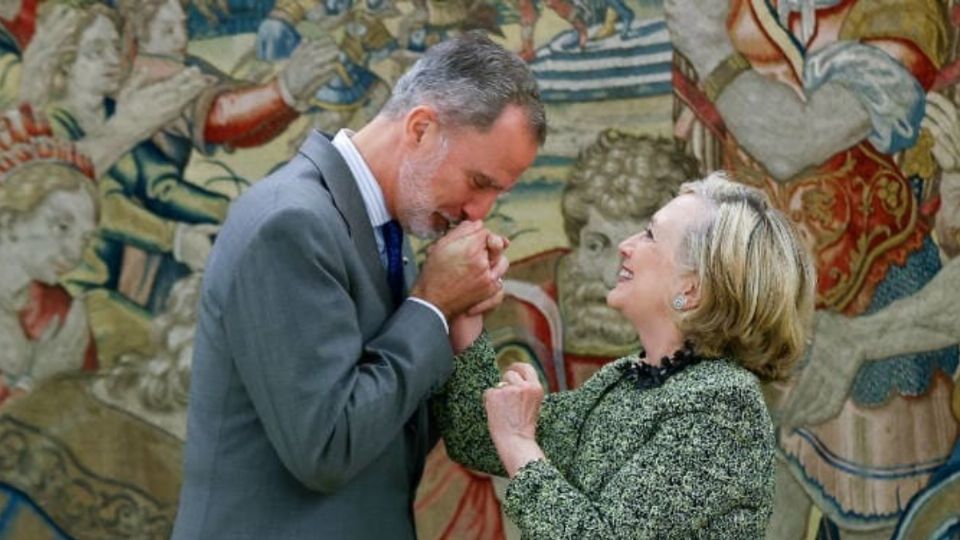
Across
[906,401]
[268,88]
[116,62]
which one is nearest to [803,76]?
[906,401]

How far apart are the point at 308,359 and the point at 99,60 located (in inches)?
128

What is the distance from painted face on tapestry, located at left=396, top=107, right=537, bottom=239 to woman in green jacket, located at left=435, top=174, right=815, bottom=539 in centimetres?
28

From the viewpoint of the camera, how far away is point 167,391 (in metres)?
6.13

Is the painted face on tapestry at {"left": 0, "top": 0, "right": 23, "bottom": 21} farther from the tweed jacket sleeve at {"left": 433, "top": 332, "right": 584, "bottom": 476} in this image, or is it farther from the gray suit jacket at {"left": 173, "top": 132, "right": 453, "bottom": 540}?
the tweed jacket sleeve at {"left": 433, "top": 332, "right": 584, "bottom": 476}

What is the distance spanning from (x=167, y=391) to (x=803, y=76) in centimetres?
259

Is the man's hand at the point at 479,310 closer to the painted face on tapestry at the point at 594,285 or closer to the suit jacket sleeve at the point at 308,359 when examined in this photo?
the suit jacket sleeve at the point at 308,359

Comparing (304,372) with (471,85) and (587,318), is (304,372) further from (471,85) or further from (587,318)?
(587,318)

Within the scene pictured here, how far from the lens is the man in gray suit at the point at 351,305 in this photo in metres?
3.20

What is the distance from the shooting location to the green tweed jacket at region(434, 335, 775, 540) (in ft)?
10.5

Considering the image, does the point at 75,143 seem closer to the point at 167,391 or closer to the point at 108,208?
the point at 108,208

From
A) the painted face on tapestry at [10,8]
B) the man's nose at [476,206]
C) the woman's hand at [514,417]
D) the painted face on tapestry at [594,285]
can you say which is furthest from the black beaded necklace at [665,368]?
the painted face on tapestry at [10,8]

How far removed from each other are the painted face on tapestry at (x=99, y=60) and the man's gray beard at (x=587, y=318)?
176 cm

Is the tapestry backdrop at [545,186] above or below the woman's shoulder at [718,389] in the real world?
below

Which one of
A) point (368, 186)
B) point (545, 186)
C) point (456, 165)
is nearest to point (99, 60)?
point (545, 186)
